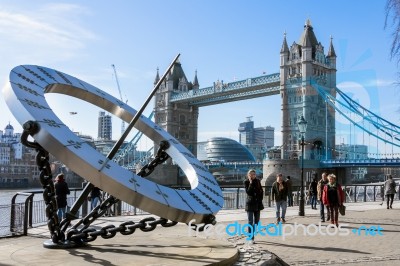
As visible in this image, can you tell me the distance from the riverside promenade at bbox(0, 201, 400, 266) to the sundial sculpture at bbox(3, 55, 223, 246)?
0.43m

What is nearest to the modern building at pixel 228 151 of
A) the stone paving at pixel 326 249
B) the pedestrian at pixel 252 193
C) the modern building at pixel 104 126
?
the modern building at pixel 104 126

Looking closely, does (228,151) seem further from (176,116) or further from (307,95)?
(307,95)

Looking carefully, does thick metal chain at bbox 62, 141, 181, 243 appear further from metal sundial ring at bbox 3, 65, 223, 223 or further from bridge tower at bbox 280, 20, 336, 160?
bridge tower at bbox 280, 20, 336, 160

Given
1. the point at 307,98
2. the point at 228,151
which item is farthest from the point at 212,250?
the point at 228,151

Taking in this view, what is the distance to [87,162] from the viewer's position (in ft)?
15.0

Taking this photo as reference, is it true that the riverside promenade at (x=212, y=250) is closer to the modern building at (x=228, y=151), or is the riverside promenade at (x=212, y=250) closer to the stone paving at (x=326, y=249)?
the stone paving at (x=326, y=249)

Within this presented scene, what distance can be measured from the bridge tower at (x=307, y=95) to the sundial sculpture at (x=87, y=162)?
41.1 meters

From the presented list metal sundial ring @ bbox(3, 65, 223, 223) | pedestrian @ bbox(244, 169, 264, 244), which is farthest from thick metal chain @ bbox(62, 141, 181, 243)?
pedestrian @ bbox(244, 169, 264, 244)

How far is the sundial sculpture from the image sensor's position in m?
4.61

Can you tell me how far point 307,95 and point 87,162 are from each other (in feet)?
150

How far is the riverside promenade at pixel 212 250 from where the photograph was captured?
478 cm

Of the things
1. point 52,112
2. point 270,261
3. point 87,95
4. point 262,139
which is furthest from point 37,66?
point 262,139

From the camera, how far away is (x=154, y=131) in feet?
24.5

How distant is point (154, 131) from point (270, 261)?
2.94m
